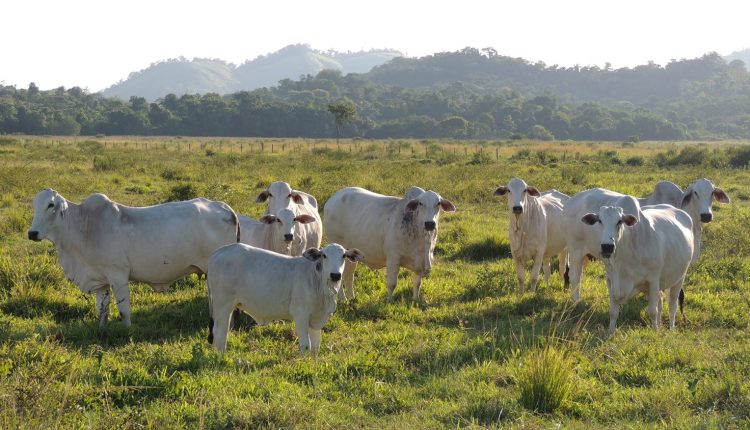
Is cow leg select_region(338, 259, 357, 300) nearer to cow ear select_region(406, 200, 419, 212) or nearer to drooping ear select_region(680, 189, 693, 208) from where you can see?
cow ear select_region(406, 200, 419, 212)

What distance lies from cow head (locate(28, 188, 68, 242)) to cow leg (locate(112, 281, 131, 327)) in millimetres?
1027

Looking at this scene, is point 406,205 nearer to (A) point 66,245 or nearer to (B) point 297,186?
(A) point 66,245

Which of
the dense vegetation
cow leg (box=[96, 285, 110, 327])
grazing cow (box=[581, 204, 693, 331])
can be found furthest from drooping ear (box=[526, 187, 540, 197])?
the dense vegetation

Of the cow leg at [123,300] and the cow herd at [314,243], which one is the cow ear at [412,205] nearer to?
the cow herd at [314,243]

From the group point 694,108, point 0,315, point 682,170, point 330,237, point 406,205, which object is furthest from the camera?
point 694,108

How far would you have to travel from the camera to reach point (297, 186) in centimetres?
2058

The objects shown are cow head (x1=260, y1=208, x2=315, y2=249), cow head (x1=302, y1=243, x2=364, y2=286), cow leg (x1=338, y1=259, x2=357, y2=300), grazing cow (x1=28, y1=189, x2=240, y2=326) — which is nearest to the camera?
cow head (x1=302, y1=243, x2=364, y2=286)

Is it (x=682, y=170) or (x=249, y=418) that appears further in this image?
(x=682, y=170)

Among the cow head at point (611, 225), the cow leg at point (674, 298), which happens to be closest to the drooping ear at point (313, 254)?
the cow head at point (611, 225)

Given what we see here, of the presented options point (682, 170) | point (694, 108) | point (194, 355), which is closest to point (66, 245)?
point (194, 355)

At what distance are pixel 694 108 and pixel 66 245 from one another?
145m

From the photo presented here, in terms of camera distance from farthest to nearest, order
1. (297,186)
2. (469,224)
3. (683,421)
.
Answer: (297,186), (469,224), (683,421)

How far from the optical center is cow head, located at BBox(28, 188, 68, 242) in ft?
26.2

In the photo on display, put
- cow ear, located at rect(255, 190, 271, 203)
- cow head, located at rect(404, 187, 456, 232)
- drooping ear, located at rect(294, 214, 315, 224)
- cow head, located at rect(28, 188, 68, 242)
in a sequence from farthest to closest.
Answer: cow ear, located at rect(255, 190, 271, 203), cow head, located at rect(404, 187, 456, 232), drooping ear, located at rect(294, 214, 315, 224), cow head, located at rect(28, 188, 68, 242)
